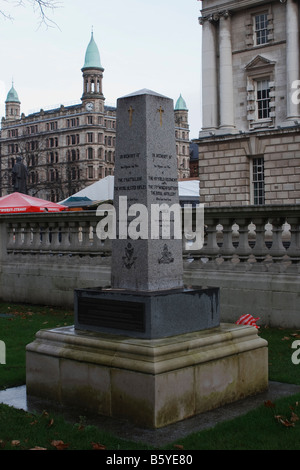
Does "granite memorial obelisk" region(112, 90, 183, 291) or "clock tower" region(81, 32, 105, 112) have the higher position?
"clock tower" region(81, 32, 105, 112)

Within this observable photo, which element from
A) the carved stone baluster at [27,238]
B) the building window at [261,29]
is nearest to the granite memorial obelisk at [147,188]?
the carved stone baluster at [27,238]

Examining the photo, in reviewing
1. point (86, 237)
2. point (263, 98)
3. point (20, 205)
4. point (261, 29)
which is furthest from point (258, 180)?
point (86, 237)

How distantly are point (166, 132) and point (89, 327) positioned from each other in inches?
96.0

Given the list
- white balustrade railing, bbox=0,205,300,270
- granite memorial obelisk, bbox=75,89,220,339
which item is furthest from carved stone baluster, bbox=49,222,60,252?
granite memorial obelisk, bbox=75,89,220,339

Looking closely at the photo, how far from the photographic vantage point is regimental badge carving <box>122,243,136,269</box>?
23.7 ft

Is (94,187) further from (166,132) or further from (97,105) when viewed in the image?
(97,105)

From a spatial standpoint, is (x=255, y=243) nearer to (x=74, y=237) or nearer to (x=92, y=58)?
(x=74, y=237)

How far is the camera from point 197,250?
462 inches

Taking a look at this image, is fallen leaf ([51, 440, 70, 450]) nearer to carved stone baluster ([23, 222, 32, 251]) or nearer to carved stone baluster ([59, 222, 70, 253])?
carved stone baluster ([59, 222, 70, 253])

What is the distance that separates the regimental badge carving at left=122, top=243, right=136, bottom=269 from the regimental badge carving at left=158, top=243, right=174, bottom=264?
32 cm

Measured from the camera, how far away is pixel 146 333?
6.50 meters

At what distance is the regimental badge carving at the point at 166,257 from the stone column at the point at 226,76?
35.3 meters

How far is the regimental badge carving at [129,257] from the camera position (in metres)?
7.22
